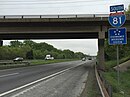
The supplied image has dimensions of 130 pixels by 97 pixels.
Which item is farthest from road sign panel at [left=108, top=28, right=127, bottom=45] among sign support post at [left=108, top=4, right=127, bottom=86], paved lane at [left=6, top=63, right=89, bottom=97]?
paved lane at [left=6, top=63, right=89, bottom=97]

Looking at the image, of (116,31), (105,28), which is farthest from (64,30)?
(116,31)

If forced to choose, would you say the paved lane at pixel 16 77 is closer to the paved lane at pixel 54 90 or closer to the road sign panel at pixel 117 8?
the paved lane at pixel 54 90

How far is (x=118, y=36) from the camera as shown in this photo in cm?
1421

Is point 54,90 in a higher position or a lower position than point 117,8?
lower

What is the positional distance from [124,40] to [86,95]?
13.1 ft

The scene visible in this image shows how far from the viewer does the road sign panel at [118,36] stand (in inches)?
552

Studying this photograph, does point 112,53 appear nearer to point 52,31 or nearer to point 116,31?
point 52,31

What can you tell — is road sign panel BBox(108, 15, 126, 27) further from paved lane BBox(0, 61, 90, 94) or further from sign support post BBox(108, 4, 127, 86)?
paved lane BBox(0, 61, 90, 94)

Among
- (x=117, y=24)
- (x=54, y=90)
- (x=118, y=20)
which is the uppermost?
(x=118, y=20)

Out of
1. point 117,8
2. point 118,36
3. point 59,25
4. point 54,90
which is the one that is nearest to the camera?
point 54,90

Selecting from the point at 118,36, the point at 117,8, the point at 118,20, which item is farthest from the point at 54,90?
the point at 117,8

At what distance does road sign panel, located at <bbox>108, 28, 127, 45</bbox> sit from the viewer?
46.0 ft

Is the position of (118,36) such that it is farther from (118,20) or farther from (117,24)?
(118,20)

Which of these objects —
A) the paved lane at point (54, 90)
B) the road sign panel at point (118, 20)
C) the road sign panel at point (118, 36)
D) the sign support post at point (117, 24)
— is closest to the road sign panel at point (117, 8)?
the sign support post at point (117, 24)
